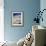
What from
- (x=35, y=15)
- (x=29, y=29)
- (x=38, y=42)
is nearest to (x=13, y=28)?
(x=29, y=29)

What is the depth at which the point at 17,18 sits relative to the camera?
18.1ft

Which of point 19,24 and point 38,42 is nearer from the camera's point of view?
point 38,42

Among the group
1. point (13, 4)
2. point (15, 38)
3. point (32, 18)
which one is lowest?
point (15, 38)

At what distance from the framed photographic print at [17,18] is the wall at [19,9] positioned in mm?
148

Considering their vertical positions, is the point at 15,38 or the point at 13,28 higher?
the point at 13,28

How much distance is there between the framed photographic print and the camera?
550 cm

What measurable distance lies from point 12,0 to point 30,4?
0.75 meters

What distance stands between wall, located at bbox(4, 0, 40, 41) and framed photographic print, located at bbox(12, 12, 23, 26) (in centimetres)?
15

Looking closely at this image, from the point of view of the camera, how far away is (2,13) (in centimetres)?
550

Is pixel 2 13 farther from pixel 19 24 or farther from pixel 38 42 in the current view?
pixel 38 42

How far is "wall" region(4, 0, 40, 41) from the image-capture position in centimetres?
548

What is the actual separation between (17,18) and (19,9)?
1.23 ft

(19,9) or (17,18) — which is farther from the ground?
(19,9)

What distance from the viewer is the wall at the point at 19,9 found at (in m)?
5.48
